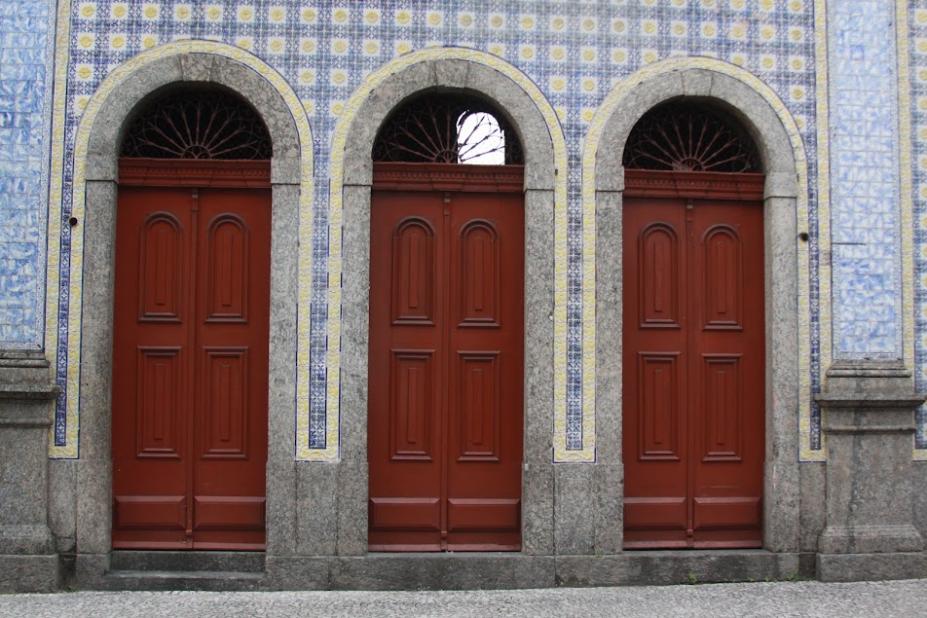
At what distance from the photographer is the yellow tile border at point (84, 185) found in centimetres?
698

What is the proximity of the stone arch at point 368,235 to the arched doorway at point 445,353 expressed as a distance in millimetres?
188

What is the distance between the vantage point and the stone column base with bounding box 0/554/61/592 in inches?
267

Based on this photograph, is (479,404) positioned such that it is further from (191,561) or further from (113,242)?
(113,242)

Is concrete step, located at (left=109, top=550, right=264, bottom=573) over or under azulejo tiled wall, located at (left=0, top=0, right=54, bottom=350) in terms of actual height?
under

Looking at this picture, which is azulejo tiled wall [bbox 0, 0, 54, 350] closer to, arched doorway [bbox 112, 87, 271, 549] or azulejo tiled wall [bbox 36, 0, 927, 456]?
azulejo tiled wall [bbox 36, 0, 927, 456]

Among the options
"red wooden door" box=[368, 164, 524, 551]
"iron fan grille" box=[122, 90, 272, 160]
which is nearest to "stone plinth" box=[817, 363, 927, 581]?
"red wooden door" box=[368, 164, 524, 551]

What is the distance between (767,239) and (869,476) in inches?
80.9

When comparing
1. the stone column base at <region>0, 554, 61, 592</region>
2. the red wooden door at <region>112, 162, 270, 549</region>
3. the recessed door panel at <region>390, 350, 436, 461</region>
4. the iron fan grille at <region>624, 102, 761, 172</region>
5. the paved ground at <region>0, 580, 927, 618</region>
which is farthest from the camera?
the iron fan grille at <region>624, 102, 761, 172</region>

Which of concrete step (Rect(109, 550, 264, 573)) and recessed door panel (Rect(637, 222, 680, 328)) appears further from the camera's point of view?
recessed door panel (Rect(637, 222, 680, 328))

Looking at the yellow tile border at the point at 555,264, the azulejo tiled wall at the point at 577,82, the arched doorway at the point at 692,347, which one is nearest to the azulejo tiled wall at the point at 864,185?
the azulejo tiled wall at the point at 577,82

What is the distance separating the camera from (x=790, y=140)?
740cm

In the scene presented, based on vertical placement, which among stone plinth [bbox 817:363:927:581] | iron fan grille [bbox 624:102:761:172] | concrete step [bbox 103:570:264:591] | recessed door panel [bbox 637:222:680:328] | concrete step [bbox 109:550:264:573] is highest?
iron fan grille [bbox 624:102:761:172]

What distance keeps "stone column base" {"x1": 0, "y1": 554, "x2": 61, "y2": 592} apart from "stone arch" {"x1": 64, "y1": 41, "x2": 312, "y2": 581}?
0.22 m

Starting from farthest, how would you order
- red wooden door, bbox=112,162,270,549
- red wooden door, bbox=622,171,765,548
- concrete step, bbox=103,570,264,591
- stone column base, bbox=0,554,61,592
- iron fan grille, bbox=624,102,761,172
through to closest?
1. iron fan grille, bbox=624,102,761,172
2. red wooden door, bbox=622,171,765,548
3. red wooden door, bbox=112,162,270,549
4. concrete step, bbox=103,570,264,591
5. stone column base, bbox=0,554,61,592
